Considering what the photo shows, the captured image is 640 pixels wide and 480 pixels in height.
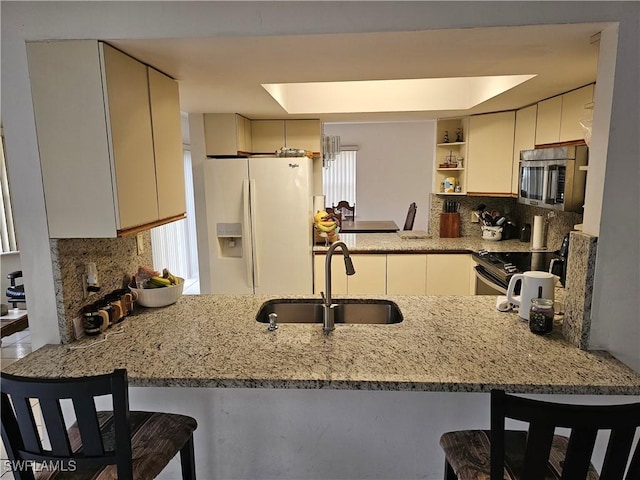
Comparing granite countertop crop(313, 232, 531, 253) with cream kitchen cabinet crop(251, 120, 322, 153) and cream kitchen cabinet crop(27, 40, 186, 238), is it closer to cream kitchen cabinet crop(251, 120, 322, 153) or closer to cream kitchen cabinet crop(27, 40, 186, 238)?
cream kitchen cabinet crop(251, 120, 322, 153)

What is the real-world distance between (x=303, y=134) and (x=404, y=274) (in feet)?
5.20

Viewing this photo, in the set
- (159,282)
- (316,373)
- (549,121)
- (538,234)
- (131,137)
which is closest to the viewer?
(316,373)

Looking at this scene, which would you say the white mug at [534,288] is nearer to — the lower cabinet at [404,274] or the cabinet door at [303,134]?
the lower cabinet at [404,274]

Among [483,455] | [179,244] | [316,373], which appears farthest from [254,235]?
[179,244]

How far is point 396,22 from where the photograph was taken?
1.38 m

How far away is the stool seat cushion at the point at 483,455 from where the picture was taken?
114 cm

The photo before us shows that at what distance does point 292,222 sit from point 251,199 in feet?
1.28

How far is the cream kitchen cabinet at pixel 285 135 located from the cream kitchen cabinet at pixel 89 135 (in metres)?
2.08

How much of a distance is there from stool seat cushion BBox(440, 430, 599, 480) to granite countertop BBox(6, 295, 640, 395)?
16 centimetres

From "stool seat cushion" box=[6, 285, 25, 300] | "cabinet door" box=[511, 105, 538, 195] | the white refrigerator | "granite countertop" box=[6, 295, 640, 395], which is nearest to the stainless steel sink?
"granite countertop" box=[6, 295, 640, 395]

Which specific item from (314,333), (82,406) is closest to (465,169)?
(314,333)

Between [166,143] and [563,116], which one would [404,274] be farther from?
[166,143]

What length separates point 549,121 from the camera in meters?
2.74

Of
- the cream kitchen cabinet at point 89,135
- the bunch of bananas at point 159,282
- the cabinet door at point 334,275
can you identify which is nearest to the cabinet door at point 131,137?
the cream kitchen cabinet at point 89,135
